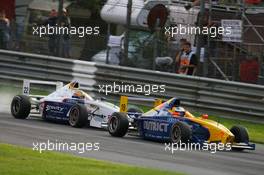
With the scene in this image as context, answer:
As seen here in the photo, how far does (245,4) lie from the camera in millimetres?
22656

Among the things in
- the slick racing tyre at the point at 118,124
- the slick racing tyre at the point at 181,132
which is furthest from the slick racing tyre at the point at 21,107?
the slick racing tyre at the point at 181,132

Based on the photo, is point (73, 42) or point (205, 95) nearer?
point (205, 95)

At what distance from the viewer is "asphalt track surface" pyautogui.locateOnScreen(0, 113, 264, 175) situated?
11906 mm

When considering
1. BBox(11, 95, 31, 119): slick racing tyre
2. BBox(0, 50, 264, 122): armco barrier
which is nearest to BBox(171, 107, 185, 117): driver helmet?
BBox(11, 95, 31, 119): slick racing tyre

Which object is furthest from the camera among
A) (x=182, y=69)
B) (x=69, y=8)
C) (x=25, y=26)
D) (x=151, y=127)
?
(x=69, y=8)

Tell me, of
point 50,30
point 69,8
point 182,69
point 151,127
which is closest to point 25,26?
point 50,30

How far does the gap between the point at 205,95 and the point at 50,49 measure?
17.0 feet

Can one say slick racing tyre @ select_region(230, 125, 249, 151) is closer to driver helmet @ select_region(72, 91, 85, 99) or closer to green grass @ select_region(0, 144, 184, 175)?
driver helmet @ select_region(72, 91, 85, 99)

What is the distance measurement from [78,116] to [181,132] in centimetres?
276

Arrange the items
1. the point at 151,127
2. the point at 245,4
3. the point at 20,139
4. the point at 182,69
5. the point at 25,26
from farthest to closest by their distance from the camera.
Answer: the point at 25,26 → the point at 245,4 → the point at 182,69 → the point at 151,127 → the point at 20,139

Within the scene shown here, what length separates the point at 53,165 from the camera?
33.9 feet

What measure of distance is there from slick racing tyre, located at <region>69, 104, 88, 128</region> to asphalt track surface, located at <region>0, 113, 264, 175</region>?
0.50 feet

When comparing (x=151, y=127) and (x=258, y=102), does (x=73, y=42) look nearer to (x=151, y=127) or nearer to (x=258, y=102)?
(x=258, y=102)

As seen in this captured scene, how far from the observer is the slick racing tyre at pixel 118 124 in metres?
15.2
